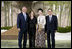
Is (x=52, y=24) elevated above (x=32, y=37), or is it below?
above

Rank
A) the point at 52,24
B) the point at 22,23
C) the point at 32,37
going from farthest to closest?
the point at 32,37, the point at 52,24, the point at 22,23

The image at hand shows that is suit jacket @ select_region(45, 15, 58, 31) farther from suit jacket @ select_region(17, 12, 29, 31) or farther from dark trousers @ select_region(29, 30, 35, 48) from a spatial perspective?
suit jacket @ select_region(17, 12, 29, 31)

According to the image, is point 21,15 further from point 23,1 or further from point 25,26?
point 23,1

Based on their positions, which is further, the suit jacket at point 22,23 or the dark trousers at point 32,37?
the dark trousers at point 32,37

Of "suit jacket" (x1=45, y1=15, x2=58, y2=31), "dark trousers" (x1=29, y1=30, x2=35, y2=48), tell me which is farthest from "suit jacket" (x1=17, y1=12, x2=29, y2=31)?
"suit jacket" (x1=45, y1=15, x2=58, y2=31)

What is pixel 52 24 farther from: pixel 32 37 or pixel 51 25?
pixel 32 37

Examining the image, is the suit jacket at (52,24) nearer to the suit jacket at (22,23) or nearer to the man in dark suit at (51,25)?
the man in dark suit at (51,25)

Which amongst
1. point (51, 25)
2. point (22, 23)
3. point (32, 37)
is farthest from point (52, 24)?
point (22, 23)

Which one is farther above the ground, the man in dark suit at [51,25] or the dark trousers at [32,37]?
the man in dark suit at [51,25]

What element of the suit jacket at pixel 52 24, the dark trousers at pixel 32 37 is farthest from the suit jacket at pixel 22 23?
the suit jacket at pixel 52 24

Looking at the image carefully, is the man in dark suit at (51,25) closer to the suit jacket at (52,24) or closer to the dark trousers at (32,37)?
the suit jacket at (52,24)

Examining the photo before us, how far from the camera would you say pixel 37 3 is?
934 inches

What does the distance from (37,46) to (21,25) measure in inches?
48.9

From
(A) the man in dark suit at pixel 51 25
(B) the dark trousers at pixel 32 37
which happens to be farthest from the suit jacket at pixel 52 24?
(B) the dark trousers at pixel 32 37
